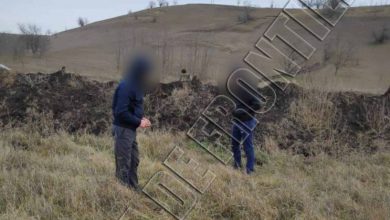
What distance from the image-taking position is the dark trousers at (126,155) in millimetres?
4227

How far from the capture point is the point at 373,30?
45875mm

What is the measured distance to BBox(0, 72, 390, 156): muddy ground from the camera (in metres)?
7.07

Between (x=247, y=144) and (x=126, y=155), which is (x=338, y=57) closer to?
(x=247, y=144)

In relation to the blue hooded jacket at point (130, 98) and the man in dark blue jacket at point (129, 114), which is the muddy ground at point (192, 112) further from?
the blue hooded jacket at point (130, 98)

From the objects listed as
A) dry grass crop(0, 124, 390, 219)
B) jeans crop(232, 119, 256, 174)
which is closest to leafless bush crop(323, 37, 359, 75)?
dry grass crop(0, 124, 390, 219)

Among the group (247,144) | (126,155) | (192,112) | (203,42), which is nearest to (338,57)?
(203,42)

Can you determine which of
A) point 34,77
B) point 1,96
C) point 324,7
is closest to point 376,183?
point 1,96

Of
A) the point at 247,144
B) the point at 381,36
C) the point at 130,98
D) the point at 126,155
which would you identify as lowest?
the point at 247,144

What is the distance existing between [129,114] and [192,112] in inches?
165

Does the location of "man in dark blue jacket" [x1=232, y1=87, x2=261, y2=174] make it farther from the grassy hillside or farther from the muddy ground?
the muddy ground

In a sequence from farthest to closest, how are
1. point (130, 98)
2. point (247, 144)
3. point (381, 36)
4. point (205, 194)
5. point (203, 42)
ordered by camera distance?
point (381, 36), point (203, 42), point (247, 144), point (205, 194), point (130, 98)

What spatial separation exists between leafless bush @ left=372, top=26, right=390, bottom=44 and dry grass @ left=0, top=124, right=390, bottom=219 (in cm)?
4245

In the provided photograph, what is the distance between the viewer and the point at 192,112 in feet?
27.0

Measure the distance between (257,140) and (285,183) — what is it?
7.82ft
